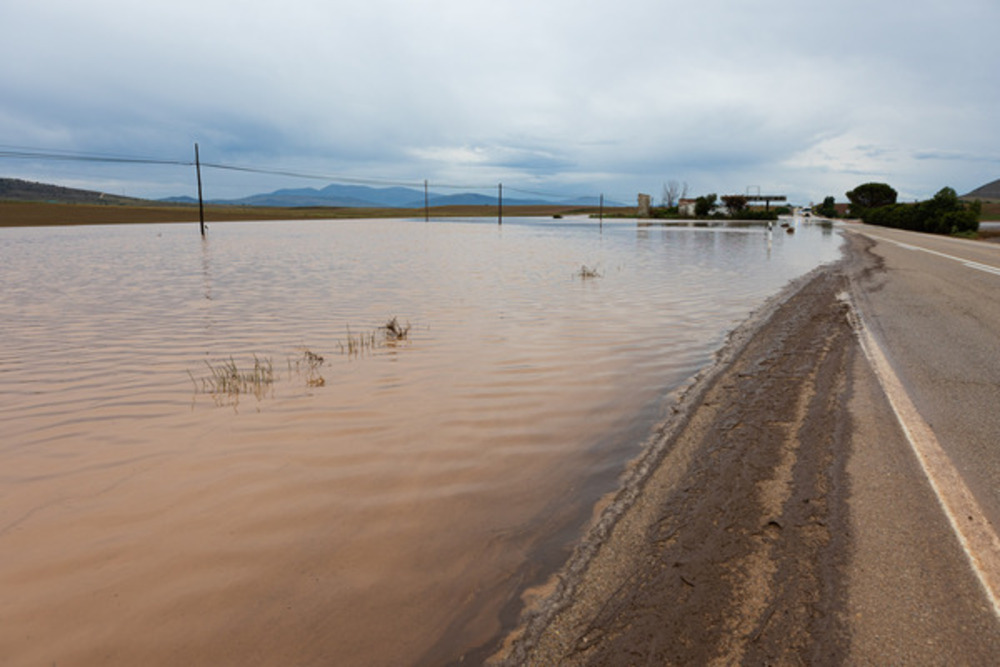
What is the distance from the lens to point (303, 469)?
4930 mm

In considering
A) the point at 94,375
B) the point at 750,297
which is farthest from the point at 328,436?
the point at 750,297

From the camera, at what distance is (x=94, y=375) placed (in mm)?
7656

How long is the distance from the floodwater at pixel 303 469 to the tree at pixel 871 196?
134723mm

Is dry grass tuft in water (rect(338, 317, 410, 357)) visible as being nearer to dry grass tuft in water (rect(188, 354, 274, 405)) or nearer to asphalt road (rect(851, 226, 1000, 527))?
dry grass tuft in water (rect(188, 354, 274, 405))

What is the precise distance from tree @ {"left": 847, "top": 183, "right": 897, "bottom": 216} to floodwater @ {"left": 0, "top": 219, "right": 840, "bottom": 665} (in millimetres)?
134723

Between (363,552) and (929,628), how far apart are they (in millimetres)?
3135

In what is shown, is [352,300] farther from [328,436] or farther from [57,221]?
[57,221]

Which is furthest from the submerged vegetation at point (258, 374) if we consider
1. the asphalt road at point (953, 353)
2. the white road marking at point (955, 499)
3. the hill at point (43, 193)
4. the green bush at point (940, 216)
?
the hill at point (43, 193)

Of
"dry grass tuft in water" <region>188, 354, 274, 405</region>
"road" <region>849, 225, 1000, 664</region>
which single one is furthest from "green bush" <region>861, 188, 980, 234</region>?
"dry grass tuft in water" <region>188, 354, 274, 405</region>

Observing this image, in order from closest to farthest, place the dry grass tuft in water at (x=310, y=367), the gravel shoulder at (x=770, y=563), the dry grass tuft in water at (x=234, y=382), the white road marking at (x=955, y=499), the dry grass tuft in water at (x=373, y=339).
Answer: the gravel shoulder at (x=770, y=563) → the white road marking at (x=955, y=499) → the dry grass tuft in water at (x=234, y=382) → the dry grass tuft in water at (x=310, y=367) → the dry grass tuft in water at (x=373, y=339)

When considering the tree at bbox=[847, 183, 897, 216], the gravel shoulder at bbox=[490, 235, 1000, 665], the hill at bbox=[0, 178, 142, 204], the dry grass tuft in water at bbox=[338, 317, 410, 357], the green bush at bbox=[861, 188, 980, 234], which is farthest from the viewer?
the hill at bbox=[0, 178, 142, 204]

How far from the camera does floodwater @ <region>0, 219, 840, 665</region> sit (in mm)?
3123

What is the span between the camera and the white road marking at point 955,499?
309 cm

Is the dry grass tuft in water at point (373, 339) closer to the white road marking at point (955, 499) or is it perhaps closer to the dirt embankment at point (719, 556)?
the dirt embankment at point (719, 556)
